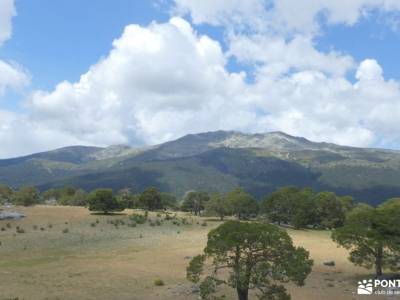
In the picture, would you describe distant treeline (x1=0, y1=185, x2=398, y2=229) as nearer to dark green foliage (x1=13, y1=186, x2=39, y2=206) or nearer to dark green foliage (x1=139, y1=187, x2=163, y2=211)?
dark green foliage (x1=13, y1=186, x2=39, y2=206)

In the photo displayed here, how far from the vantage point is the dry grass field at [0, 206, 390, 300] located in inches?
1284

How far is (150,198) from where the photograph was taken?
392ft

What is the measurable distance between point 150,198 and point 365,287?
294ft

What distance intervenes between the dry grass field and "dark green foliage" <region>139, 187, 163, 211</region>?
4076 centimetres

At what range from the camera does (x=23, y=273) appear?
38.2 meters

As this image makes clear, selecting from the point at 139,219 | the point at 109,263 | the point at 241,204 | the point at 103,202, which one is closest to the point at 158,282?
the point at 109,263

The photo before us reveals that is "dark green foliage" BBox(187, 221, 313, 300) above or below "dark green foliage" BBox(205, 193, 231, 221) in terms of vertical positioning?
below

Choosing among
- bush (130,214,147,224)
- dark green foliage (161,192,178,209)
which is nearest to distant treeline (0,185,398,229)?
bush (130,214,147,224)


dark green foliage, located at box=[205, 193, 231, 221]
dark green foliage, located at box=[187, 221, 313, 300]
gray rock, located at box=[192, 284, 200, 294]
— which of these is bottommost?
gray rock, located at box=[192, 284, 200, 294]

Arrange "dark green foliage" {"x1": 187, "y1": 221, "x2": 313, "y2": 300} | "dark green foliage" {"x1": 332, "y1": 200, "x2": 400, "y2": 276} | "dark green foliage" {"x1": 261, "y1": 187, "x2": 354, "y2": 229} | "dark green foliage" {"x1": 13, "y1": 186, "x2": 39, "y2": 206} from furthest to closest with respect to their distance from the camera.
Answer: "dark green foliage" {"x1": 13, "y1": 186, "x2": 39, "y2": 206}
"dark green foliage" {"x1": 261, "y1": 187, "x2": 354, "y2": 229}
"dark green foliage" {"x1": 332, "y1": 200, "x2": 400, "y2": 276}
"dark green foliage" {"x1": 187, "y1": 221, "x2": 313, "y2": 300}

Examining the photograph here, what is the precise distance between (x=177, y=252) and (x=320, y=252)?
709 inches

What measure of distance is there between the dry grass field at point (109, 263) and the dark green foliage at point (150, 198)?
4076 centimetres

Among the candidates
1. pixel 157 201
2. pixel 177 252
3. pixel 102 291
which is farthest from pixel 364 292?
pixel 157 201

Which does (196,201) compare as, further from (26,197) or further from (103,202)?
(26,197)
